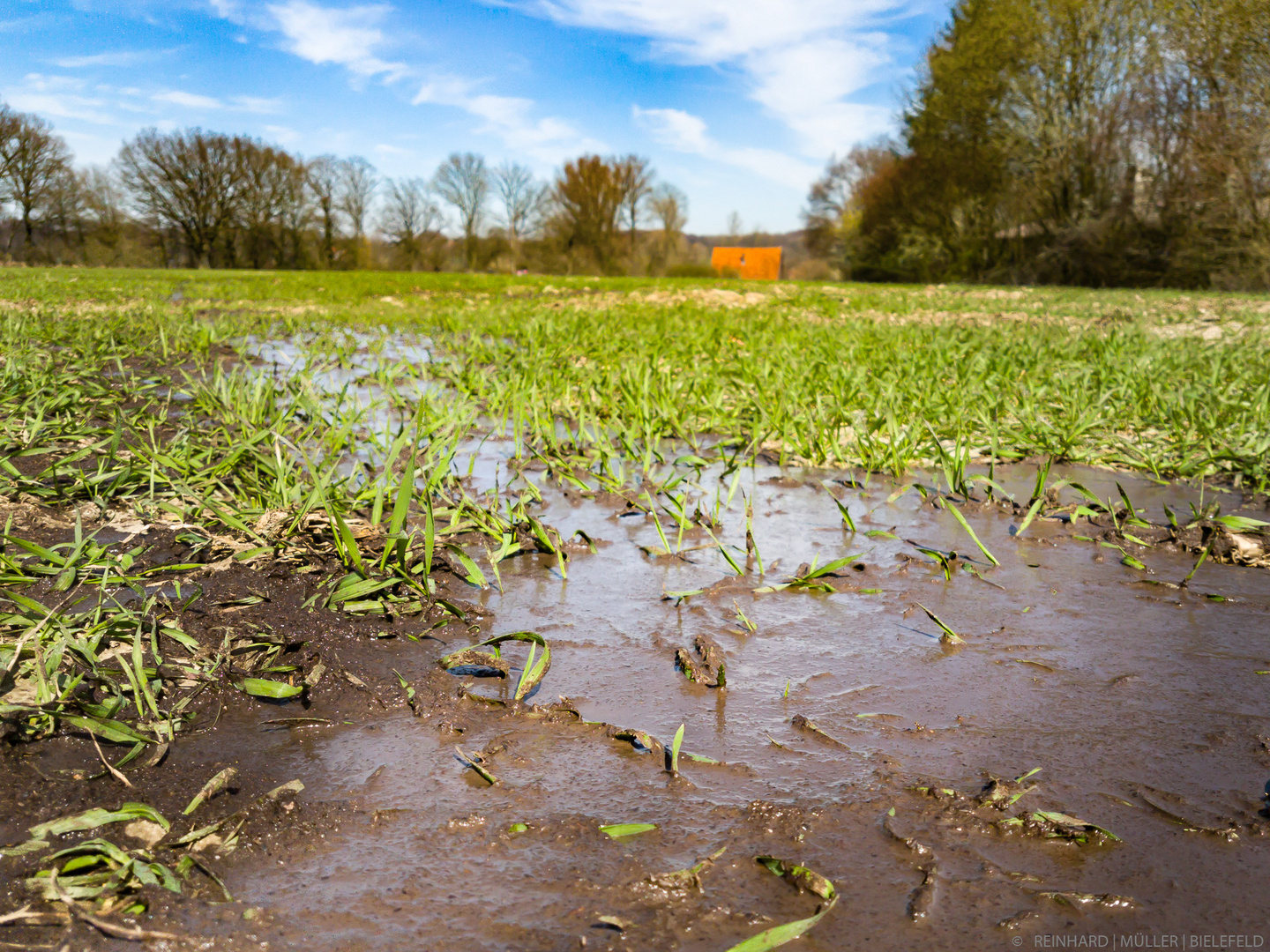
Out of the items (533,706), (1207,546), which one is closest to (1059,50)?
(1207,546)

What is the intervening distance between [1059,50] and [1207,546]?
105ft

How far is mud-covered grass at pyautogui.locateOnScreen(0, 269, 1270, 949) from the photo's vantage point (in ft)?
4.42

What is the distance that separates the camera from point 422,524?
2750 mm

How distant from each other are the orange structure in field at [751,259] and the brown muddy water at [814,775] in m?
Result: 66.2

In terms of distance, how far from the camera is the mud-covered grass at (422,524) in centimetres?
135

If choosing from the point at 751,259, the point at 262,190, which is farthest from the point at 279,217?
the point at 751,259

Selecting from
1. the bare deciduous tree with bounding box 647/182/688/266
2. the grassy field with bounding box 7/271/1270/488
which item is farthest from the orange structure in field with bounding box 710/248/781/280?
the grassy field with bounding box 7/271/1270/488

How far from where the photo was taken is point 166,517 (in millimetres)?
2639

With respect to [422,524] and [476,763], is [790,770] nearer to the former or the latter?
[476,763]

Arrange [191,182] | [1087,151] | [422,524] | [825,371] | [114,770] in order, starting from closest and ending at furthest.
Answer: [114,770]
[422,524]
[825,371]
[1087,151]
[191,182]

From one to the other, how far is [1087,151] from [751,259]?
41.4m

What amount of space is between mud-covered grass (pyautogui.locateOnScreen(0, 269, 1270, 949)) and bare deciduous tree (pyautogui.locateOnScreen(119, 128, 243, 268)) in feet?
154

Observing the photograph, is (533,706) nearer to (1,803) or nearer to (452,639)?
(452,639)

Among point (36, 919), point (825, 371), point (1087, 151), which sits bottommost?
point (36, 919)
